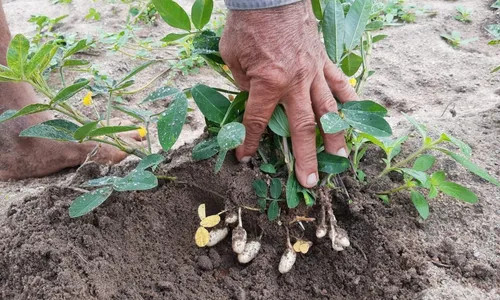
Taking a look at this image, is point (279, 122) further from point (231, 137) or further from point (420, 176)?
point (420, 176)

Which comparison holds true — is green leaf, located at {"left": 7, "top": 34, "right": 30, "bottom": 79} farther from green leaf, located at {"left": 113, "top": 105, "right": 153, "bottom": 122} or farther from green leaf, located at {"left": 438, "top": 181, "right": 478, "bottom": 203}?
green leaf, located at {"left": 438, "top": 181, "right": 478, "bottom": 203}

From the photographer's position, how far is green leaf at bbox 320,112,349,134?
112 centimetres

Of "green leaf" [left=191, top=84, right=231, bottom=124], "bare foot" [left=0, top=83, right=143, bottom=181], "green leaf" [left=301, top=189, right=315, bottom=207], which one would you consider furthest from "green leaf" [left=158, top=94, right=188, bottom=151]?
"bare foot" [left=0, top=83, right=143, bottom=181]

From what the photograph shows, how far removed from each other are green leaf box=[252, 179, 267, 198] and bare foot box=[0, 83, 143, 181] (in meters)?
0.77

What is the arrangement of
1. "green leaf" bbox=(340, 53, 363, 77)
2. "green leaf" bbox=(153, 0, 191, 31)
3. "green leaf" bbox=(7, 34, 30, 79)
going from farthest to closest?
"green leaf" bbox=(340, 53, 363, 77) → "green leaf" bbox=(153, 0, 191, 31) → "green leaf" bbox=(7, 34, 30, 79)

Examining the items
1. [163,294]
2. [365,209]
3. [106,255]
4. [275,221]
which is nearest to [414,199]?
[365,209]

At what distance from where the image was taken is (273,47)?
1.15 m

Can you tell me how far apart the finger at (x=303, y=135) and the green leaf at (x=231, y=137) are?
0.16 meters

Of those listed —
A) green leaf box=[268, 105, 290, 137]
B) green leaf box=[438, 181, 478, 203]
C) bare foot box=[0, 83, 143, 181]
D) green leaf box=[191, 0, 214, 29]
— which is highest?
green leaf box=[191, 0, 214, 29]

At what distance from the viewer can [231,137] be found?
3.58ft

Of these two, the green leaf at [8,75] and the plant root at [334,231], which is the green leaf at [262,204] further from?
the green leaf at [8,75]

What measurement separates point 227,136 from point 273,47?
0.25 metres

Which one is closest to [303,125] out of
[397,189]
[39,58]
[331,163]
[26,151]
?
[331,163]

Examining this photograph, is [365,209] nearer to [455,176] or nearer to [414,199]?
[414,199]
